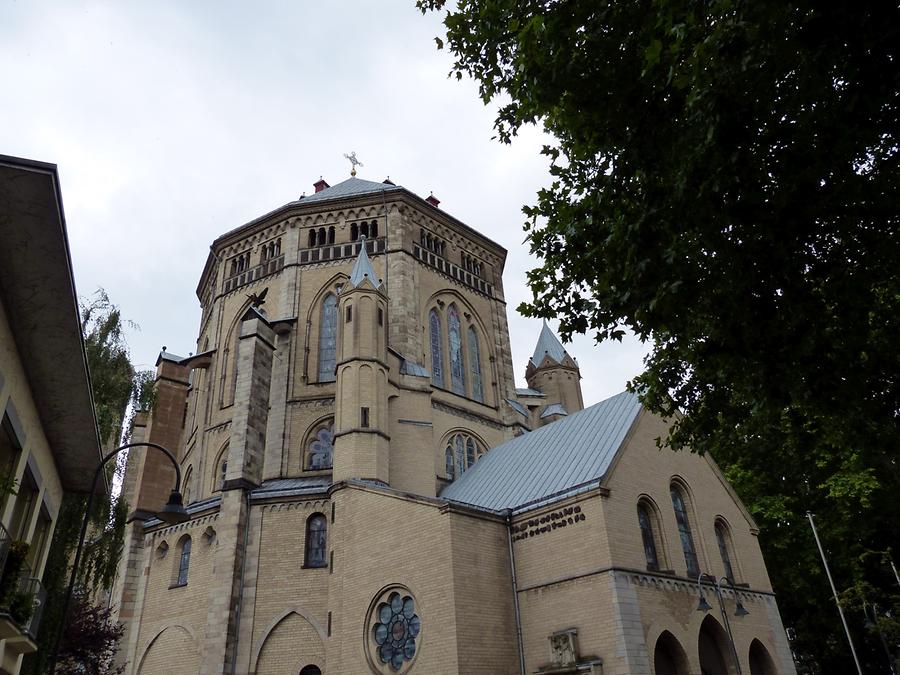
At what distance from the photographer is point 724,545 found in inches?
835

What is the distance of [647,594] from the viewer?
650 inches

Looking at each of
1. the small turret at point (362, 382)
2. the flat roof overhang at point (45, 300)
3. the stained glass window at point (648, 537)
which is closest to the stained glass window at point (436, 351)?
the small turret at point (362, 382)

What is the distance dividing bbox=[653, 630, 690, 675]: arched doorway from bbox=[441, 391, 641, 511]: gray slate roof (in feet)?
13.7

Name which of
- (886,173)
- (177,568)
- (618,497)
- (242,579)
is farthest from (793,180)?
(177,568)

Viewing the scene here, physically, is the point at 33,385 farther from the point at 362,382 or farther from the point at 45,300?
the point at 362,382

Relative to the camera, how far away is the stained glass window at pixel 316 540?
21406 millimetres

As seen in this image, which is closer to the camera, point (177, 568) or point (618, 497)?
point (618, 497)

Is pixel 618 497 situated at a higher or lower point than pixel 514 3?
lower

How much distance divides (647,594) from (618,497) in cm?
238

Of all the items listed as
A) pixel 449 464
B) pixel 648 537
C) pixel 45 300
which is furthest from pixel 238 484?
pixel 45 300

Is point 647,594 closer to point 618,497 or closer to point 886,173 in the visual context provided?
point 618,497

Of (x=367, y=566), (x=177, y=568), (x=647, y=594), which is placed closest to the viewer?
(x=647, y=594)

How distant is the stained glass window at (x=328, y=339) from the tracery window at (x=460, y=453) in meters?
5.48

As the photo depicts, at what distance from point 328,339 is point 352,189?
9.42m
